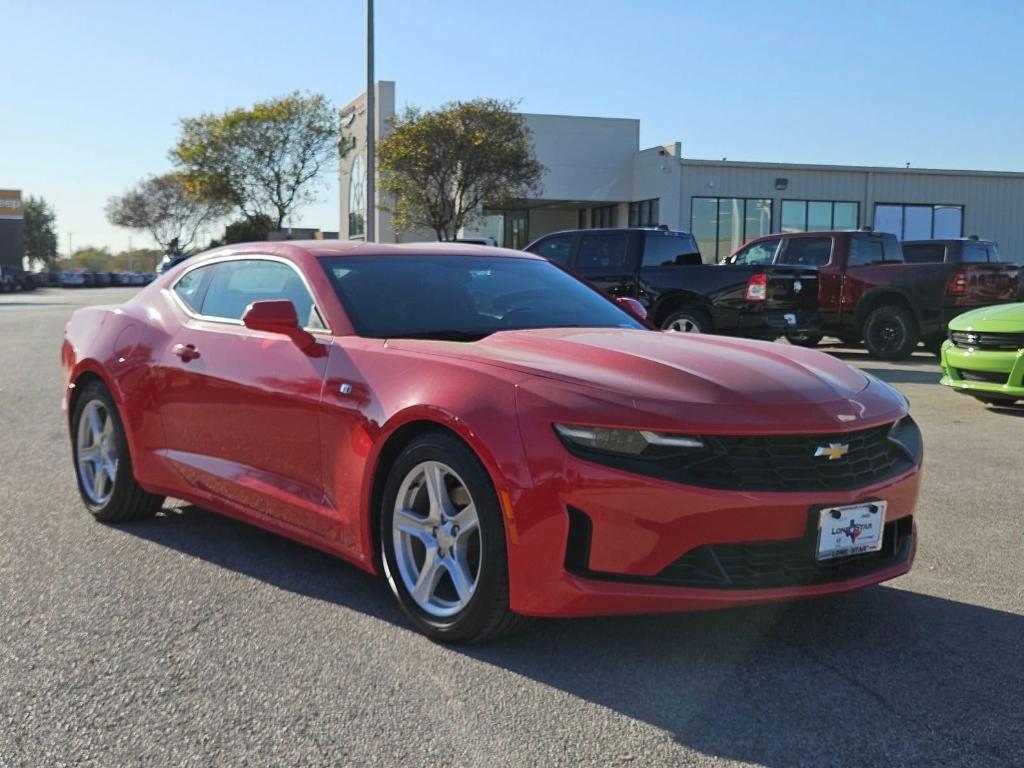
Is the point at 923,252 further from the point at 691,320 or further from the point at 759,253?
the point at 691,320

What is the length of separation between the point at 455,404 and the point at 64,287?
88484 mm

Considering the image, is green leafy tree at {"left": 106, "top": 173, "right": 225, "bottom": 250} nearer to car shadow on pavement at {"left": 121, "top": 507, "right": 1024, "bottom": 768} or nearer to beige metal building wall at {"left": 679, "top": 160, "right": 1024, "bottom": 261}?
beige metal building wall at {"left": 679, "top": 160, "right": 1024, "bottom": 261}

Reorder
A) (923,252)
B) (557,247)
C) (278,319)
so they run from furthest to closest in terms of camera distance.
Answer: (923,252) → (557,247) → (278,319)

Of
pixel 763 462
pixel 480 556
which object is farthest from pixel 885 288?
A: pixel 480 556

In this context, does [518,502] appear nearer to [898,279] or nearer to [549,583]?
[549,583]

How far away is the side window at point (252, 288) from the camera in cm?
459

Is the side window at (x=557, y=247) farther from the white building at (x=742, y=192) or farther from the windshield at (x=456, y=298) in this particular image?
the white building at (x=742, y=192)

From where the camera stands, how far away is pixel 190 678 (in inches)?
134

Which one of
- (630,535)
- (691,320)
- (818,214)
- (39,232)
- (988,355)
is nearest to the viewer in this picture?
(630,535)

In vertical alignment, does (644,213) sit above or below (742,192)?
below

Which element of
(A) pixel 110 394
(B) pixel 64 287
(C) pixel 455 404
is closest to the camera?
(C) pixel 455 404

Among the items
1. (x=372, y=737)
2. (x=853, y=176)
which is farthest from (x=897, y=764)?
(x=853, y=176)

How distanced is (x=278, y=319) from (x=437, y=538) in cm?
117

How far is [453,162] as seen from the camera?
114ft
